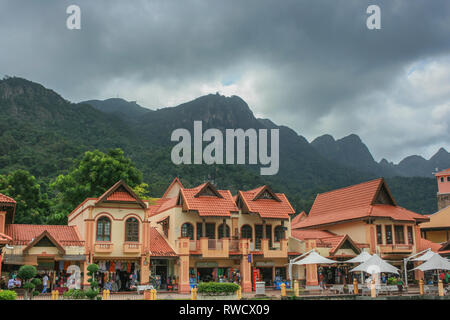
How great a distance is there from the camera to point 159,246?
35.1 meters

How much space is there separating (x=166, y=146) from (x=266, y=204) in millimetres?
74302

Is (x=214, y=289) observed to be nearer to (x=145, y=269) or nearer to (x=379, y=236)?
(x=145, y=269)

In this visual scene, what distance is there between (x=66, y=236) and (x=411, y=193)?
261ft

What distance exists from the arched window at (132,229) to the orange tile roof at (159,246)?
1758 millimetres

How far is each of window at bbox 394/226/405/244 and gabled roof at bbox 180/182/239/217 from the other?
45.4ft

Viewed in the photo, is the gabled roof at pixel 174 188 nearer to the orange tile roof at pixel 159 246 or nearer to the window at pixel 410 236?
the orange tile roof at pixel 159 246

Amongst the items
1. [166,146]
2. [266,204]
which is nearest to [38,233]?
[266,204]

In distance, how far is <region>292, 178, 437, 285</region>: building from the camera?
3844cm

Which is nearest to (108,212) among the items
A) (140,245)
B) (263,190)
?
(140,245)

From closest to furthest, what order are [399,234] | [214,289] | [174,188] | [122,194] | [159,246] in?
[214,289] < [122,194] < [159,246] < [399,234] < [174,188]

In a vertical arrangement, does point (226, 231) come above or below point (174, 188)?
below

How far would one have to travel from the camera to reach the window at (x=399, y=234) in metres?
41.1

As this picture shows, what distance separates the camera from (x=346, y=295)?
29359 mm
